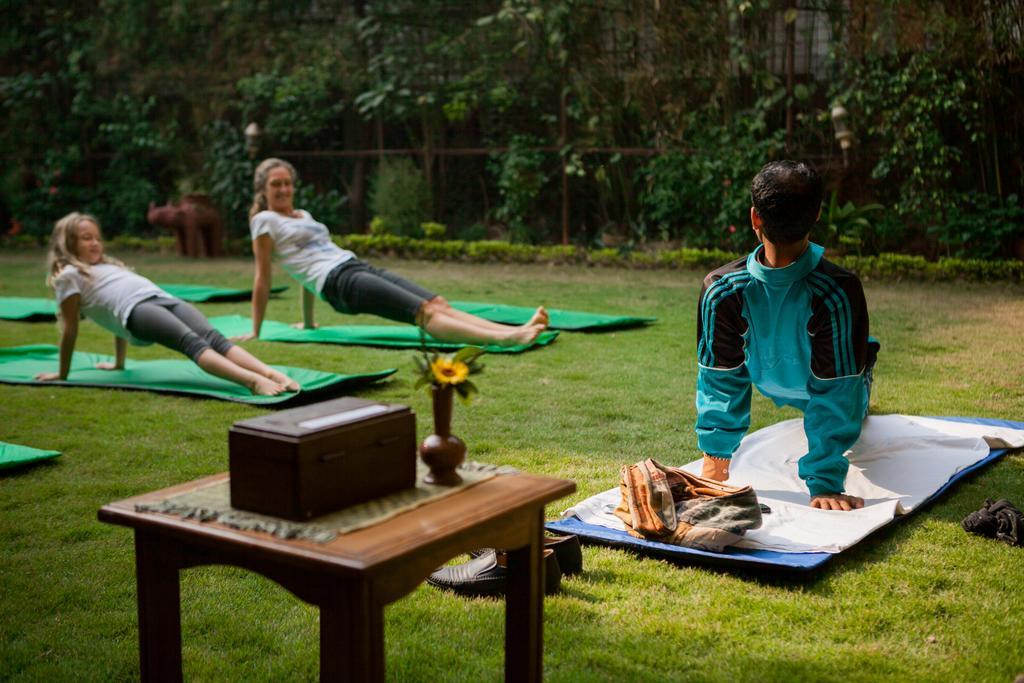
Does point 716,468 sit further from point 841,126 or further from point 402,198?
point 402,198

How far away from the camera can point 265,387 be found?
17.2 feet

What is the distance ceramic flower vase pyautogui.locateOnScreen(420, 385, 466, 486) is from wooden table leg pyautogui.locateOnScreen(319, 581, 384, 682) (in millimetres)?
398

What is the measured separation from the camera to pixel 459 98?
1245 cm

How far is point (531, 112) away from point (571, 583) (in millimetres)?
10199

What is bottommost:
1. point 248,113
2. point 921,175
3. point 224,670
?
point 224,670

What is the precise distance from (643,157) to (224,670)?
9.95m

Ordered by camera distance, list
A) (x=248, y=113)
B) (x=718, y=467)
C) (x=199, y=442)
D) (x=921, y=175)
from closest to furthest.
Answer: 1. (x=718, y=467)
2. (x=199, y=442)
3. (x=921, y=175)
4. (x=248, y=113)

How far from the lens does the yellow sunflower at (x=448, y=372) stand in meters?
2.13

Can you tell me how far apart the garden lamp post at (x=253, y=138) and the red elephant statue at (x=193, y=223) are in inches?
31.5

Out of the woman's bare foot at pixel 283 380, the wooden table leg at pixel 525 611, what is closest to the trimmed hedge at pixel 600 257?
the woman's bare foot at pixel 283 380

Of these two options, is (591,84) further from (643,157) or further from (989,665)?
(989,665)

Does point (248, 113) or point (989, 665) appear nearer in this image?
point (989, 665)

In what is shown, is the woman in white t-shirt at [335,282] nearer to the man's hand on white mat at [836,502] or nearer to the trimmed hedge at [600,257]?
the man's hand on white mat at [836,502]

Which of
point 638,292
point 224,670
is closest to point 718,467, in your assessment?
point 224,670
